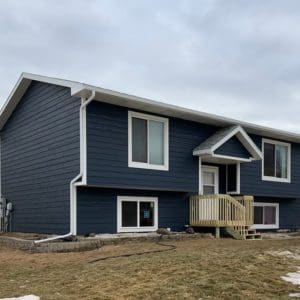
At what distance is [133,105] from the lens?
13789 millimetres

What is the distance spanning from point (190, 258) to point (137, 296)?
272 cm

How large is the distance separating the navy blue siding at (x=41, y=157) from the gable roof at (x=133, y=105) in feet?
0.95

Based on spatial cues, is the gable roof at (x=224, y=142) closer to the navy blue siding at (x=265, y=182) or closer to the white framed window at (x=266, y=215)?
the navy blue siding at (x=265, y=182)

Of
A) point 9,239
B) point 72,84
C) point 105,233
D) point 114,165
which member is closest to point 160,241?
point 105,233

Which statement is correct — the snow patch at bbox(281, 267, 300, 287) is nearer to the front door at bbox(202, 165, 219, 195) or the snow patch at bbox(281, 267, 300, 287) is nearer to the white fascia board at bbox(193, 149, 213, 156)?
the white fascia board at bbox(193, 149, 213, 156)

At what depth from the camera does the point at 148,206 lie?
14930 millimetres

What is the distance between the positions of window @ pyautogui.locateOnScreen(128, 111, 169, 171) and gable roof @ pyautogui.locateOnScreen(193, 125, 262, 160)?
4.33 feet

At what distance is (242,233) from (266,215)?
444 cm

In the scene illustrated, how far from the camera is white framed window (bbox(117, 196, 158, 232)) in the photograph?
14133mm

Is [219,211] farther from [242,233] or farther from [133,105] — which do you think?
[133,105]

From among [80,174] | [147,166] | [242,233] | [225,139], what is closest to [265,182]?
[242,233]

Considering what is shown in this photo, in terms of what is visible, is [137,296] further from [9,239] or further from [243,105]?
[243,105]

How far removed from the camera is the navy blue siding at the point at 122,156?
42.7 feet

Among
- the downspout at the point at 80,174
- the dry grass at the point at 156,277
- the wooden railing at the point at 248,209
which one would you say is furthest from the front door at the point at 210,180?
the dry grass at the point at 156,277
